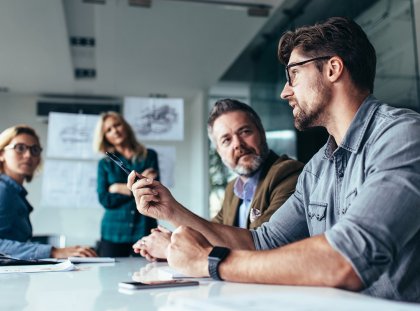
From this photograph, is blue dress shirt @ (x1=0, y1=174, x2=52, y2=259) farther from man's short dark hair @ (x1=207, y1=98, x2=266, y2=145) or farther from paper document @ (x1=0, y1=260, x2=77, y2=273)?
man's short dark hair @ (x1=207, y1=98, x2=266, y2=145)

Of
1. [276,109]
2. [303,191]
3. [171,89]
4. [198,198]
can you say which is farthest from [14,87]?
[303,191]

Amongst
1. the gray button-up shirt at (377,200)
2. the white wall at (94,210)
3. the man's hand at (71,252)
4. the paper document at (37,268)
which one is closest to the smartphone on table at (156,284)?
the gray button-up shirt at (377,200)

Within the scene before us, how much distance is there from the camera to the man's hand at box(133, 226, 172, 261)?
1385 millimetres

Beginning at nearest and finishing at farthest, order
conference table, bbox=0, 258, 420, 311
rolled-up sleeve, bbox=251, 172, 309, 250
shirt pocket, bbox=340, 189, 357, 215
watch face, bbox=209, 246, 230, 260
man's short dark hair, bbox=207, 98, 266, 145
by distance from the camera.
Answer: conference table, bbox=0, 258, 420, 311 < watch face, bbox=209, 246, 230, 260 < shirt pocket, bbox=340, 189, 357, 215 < rolled-up sleeve, bbox=251, 172, 309, 250 < man's short dark hair, bbox=207, 98, 266, 145

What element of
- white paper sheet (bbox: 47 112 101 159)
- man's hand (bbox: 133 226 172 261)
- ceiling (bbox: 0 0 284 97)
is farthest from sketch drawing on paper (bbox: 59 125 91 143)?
man's hand (bbox: 133 226 172 261)

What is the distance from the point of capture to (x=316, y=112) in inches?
47.1

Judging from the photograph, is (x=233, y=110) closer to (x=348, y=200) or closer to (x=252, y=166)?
(x=252, y=166)

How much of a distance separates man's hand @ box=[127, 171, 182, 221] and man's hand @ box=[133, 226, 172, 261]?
99 millimetres

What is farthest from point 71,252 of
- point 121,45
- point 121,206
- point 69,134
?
point 121,45

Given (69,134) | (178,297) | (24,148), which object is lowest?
(178,297)

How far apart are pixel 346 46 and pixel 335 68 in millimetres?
69

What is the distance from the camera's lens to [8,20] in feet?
9.95

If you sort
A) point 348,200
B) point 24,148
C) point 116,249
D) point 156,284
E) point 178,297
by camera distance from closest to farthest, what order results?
1. point 178,297
2. point 156,284
3. point 348,200
4. point 24,148
5. point 116,249

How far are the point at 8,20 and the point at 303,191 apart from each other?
264 cm
